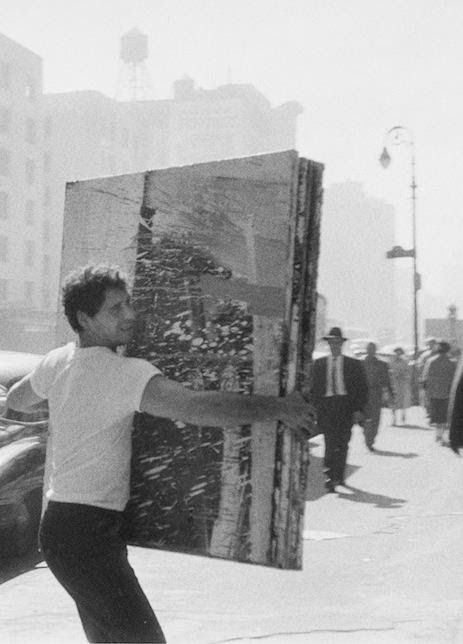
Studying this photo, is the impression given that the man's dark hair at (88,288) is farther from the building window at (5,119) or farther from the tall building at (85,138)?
the tall building at (85,138)

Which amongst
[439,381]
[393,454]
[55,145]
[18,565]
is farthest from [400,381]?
[55,145]

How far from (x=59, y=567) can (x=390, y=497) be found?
25.1ft

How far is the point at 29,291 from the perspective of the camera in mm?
69250

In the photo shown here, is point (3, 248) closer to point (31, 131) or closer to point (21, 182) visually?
point (21, 182)

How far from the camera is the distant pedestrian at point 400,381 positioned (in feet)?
68.9

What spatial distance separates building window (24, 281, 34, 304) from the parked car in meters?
63.1

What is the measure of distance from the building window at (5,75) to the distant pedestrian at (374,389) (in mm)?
57935

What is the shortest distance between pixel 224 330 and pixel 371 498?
7.49 m

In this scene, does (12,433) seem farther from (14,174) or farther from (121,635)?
(14,174)

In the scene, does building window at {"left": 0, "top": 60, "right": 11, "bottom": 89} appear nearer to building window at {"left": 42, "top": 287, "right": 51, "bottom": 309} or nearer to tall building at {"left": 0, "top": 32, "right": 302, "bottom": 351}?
tall building at {"left": 0, "top": 32, "right": 302, "bottom": 351}

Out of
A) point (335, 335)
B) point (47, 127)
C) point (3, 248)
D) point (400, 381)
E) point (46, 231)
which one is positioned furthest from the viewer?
point (46, 231)

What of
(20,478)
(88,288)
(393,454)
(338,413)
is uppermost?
(88,288)

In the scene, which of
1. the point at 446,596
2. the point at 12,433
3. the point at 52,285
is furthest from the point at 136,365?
the point at 52,285

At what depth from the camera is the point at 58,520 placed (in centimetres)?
269
